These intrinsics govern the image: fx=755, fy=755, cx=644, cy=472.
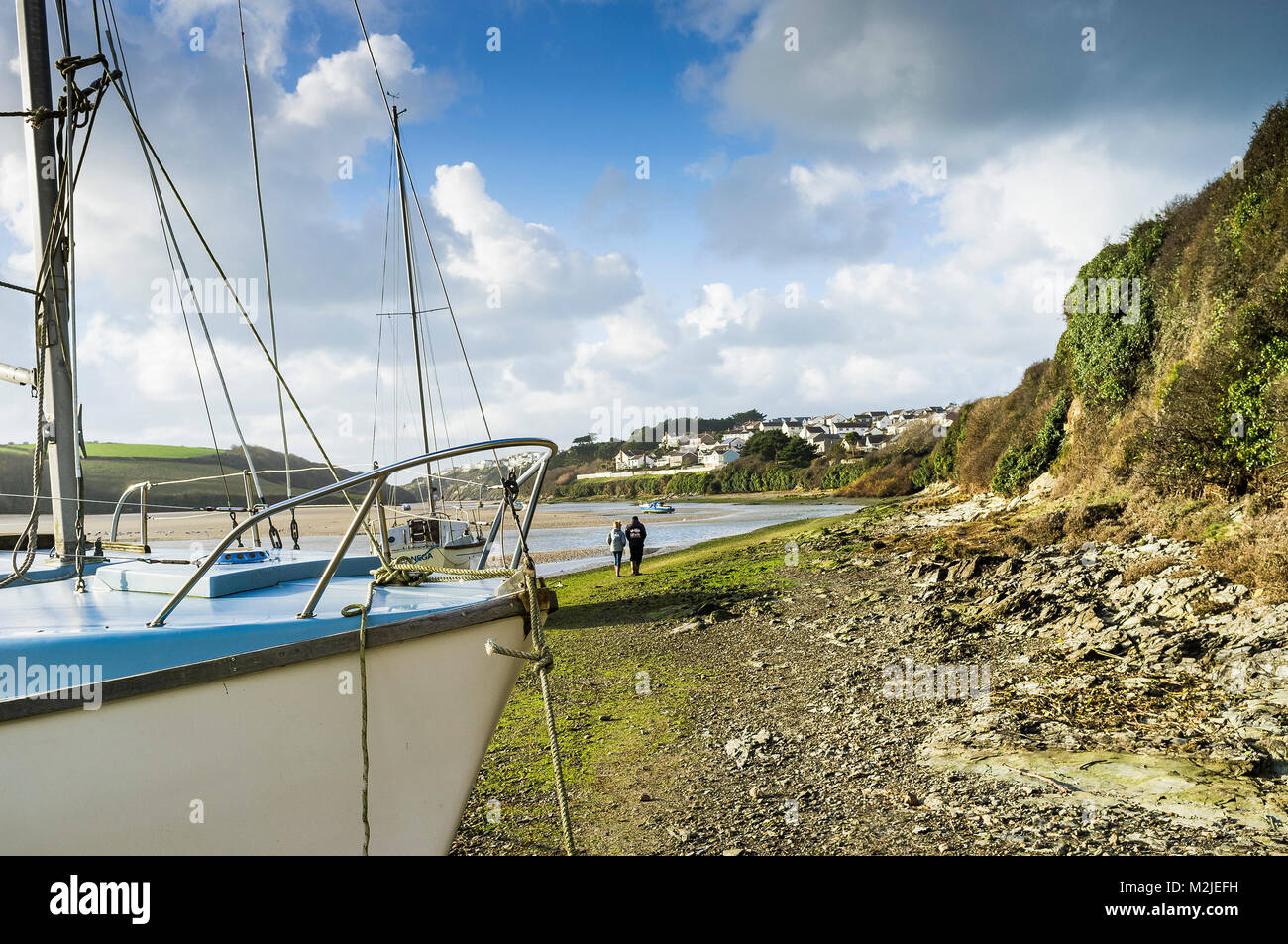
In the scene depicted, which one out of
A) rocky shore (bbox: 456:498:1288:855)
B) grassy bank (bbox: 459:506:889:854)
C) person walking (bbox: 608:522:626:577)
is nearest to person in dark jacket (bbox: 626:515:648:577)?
person walking (bbox: 608:522:626:577)

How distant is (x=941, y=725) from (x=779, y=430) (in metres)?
99.5

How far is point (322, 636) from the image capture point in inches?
163

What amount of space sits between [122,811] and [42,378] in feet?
14.1

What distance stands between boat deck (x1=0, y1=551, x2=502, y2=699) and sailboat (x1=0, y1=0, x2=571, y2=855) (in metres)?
0.01

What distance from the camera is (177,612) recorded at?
4719 millimetres

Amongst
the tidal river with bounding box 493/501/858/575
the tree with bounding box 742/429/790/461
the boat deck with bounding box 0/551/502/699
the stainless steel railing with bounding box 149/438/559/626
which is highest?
the tree with bounding box 742/429/790/461

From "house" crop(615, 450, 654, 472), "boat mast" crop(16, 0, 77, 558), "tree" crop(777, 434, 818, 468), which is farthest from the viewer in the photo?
"house" crop(615, 450, 654, 472)

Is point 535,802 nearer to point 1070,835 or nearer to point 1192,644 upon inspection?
point 1070,835

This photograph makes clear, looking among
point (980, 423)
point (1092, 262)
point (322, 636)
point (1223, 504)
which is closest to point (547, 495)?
point (980, 423)

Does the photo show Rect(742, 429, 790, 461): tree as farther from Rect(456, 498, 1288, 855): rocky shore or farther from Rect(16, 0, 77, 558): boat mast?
Rect(16, 0, 77, 558): boat mast

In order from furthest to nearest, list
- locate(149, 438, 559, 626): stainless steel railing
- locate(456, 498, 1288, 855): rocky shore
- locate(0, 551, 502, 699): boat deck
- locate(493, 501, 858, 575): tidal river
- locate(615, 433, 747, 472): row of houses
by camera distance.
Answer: locate(615, 433, 747, 472): row of houses < locate(493, 501, 858, 575): tidal river < locate(456, 498, 1288, 855): rocky shore < locate(149, 438, 559, 626): stainless steel railing < locate(0, 551, 502, 699): boat deck

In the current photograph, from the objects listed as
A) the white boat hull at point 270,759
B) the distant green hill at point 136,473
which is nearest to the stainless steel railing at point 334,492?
the white boat hull at point 270,759

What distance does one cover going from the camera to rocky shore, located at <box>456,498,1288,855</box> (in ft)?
17.6

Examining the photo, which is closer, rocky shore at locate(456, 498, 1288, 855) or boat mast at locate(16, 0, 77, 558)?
rocky shore at locate(456, 498, 1288, 855)
